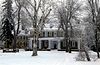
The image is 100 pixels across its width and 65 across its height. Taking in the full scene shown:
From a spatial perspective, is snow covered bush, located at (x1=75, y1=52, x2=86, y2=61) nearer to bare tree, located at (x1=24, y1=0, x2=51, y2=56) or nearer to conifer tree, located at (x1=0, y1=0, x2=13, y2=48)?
Result: bare tree, located at (x1=24, y1=0, x2=51, y2=56)

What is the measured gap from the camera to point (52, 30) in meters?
74.1

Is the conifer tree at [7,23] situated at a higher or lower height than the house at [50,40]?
higher

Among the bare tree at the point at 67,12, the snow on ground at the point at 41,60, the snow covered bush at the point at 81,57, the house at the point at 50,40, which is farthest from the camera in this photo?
the house at the point at 50,40

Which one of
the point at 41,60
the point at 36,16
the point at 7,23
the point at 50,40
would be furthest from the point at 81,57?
the point at 50,40

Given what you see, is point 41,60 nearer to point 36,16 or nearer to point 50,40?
point 36,16

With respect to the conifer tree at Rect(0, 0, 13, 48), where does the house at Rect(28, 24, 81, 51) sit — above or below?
below

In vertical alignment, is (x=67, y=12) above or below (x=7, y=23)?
above

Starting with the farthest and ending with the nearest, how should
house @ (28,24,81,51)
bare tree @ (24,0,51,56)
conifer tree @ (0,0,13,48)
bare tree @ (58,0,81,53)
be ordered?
house @ (28,24,81,51), conifer tree @ (0,0,13,48), bare tree @ (58,0,81,53), bare tree @ (24,0,51,56)

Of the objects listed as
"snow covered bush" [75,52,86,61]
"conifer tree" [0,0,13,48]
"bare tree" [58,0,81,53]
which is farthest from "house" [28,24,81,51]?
"snow covered bush" [75,52,86,61]

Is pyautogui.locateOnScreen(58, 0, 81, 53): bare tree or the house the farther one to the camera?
the house

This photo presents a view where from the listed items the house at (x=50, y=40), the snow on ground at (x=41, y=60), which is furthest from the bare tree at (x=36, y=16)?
the house at (x=50, y=40)

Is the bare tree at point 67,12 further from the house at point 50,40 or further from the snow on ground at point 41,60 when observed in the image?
the house at point 50,40

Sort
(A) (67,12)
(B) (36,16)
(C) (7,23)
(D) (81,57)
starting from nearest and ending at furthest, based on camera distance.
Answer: (D) (81,57), (B) (36,16), (A) (67,12), (C) (7,23)

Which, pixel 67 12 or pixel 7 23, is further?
pixel 7 23
